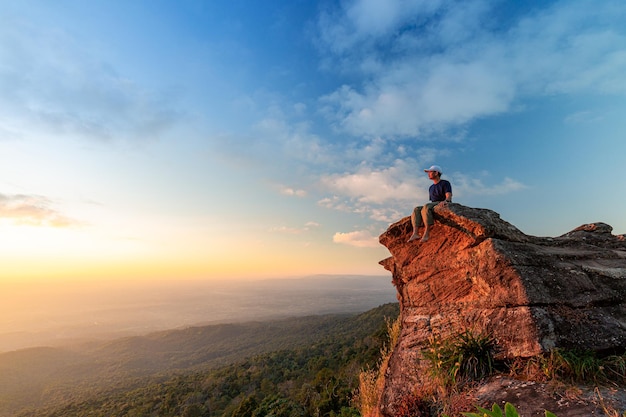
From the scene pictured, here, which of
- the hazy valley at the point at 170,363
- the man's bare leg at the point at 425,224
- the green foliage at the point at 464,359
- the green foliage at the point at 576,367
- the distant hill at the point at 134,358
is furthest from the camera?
the distant hill at the point at 134,358

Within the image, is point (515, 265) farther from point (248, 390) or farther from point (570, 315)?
point (248, 390)

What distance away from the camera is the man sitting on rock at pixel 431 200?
6773 mm

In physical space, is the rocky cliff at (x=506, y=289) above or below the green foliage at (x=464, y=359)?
above

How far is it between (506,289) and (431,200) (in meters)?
2.79

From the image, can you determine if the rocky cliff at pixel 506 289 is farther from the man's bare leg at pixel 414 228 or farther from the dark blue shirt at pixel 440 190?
the dark blue shirt at pixel 440 190

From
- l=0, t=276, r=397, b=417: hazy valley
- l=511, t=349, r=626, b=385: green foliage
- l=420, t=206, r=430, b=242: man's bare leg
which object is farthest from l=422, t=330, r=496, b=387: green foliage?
l=0, t=276, r=397, b=417: hazy valley

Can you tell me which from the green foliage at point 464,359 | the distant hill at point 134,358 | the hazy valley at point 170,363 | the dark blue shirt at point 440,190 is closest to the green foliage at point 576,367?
the green foliage at point 464,359

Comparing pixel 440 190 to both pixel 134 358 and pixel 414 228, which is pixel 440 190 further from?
pixel 134 358

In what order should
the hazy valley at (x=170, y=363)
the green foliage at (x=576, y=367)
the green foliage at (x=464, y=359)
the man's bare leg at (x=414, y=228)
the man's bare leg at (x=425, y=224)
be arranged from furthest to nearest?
the hazy valley at (x=170, y=363) → the man's bare leg at (x=414, y=228) → the man's bare leg at (x=425, y=224) → the green foliage at (x=464, y=359) → the green foliage at (x=576, y=367)

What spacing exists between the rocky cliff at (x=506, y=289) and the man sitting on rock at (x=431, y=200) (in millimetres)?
225

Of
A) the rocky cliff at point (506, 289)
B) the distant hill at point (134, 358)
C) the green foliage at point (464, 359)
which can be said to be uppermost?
the rocky cliff at point (506, 289)

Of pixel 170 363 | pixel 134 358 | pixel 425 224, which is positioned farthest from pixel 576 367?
pixel 134 358

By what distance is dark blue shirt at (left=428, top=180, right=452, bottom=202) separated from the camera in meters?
7.20

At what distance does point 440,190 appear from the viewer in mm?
7246
